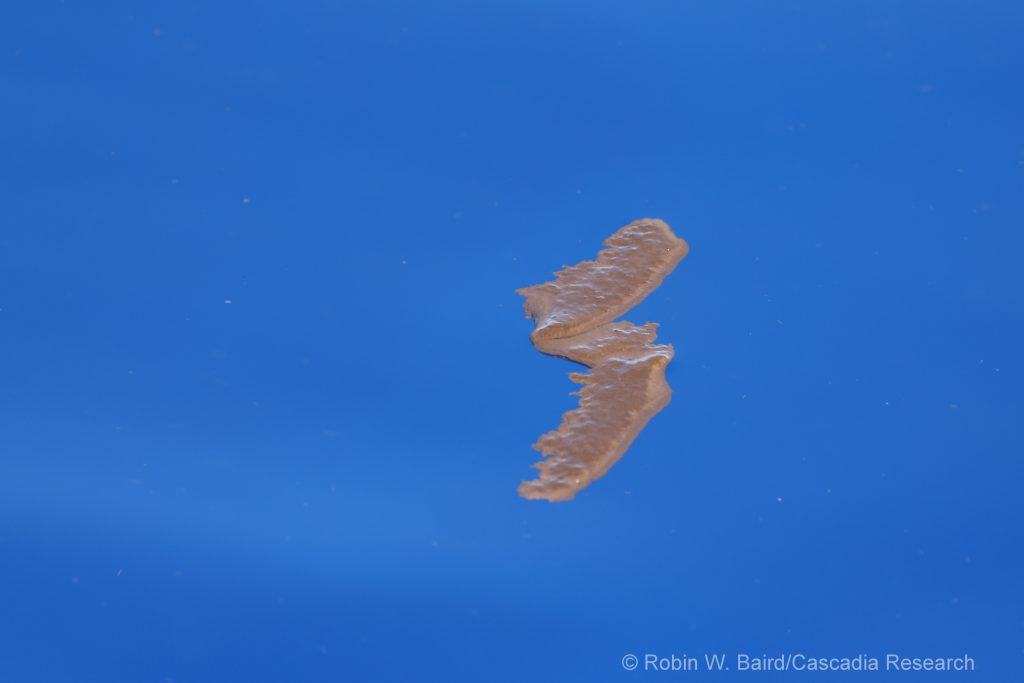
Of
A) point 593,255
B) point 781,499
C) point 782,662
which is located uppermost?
point 593,255

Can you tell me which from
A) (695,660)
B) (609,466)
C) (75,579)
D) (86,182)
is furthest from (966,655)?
(86,182)

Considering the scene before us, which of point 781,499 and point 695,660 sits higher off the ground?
point 781,499

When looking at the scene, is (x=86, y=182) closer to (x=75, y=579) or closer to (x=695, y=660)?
(x=75, y=579)

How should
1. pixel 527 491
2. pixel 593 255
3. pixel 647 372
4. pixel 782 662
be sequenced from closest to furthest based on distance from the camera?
1. pixel 782 662
2. pixel 527 491
3. pixel 647 372
4. pixel 593 255

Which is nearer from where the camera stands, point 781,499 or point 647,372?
point 781,499

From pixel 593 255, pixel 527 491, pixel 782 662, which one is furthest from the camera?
pixel 593 255

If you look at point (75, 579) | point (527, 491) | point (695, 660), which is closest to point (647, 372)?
point (527, 491)
